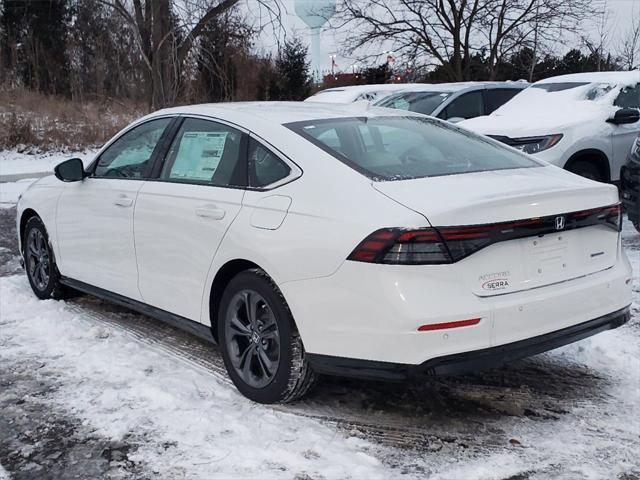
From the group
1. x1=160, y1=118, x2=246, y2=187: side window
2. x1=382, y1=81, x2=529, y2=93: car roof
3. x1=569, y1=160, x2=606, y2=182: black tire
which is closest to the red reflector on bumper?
x1=160, y1=118, x2=246, y2=187: side window

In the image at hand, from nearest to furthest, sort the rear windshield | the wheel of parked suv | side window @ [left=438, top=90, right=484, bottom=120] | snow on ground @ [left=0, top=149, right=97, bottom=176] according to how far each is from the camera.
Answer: the wheel of parked suv
the rear windshield
side window @ [left=438, top=90, right=484, bottom=120]
snow on ground @ [left=0, top=149, right=97, bottom=176]

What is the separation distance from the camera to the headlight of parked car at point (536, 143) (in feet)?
27.4

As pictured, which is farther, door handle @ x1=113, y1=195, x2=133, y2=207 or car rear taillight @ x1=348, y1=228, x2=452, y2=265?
door handle @ x1=113, y1=195, x2=133, y2=207

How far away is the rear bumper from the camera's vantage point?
326cm

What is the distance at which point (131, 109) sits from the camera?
76.9 ft

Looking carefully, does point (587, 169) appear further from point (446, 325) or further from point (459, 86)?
point (446, 325)

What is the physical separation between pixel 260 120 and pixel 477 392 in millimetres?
1919

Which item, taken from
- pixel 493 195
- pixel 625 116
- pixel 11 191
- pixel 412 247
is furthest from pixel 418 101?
pixel 412 247

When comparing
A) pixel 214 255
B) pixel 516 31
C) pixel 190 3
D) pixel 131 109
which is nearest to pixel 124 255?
pixel 214 255

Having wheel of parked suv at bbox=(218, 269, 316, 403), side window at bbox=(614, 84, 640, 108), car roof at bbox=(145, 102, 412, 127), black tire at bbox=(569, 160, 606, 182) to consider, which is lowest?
wheel of parked suv at bbox=(218, 269, 316, 403)

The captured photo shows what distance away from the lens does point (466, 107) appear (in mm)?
11531

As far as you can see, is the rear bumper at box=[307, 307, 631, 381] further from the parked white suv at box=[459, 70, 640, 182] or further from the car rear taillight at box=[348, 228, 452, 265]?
the parked white suv at box=[459, 70, 640, 182]

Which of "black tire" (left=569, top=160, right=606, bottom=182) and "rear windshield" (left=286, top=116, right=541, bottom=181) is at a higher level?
"rear windshield" (left=286, top=116, right=541, bottom=181)

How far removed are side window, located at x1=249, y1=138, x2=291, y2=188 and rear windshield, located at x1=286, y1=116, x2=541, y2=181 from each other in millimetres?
203
